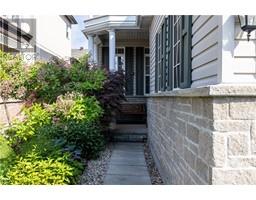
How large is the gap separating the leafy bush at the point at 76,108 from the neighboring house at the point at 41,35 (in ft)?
7.20

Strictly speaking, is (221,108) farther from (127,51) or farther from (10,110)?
(127,51)

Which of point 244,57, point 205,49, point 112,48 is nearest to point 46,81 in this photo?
point 112,48

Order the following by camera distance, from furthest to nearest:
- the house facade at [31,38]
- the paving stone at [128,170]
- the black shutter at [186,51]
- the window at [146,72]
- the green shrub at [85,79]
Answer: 1. the window at [146,72]
2. the house facade at [31,38]
3. the green shrub at [85,79]
4. the paving stone at [128,170]
5. the black shutter at [186,51]

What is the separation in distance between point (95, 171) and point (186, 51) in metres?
2.81

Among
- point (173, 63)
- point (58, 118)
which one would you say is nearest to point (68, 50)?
point (58, 118)

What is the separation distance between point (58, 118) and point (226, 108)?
527 cm

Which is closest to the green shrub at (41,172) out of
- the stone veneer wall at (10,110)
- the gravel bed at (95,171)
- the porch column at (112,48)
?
the gravel bed at (95,171)

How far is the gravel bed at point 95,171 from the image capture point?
16.9 feet

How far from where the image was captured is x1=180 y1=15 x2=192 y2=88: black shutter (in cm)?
383

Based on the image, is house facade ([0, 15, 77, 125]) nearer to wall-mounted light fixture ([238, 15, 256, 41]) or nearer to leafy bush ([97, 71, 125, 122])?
leafy bush ([97, 71, 125, 122])

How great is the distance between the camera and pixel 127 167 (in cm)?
610

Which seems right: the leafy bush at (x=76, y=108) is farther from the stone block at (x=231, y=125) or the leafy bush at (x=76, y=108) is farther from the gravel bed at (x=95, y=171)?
the stone block at (x=231, y=125)

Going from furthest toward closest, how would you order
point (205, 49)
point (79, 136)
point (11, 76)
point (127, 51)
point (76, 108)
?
point (127, 51) → point (11, 76) → point (76, 108) → point (79, 136) → point (205, 49)
